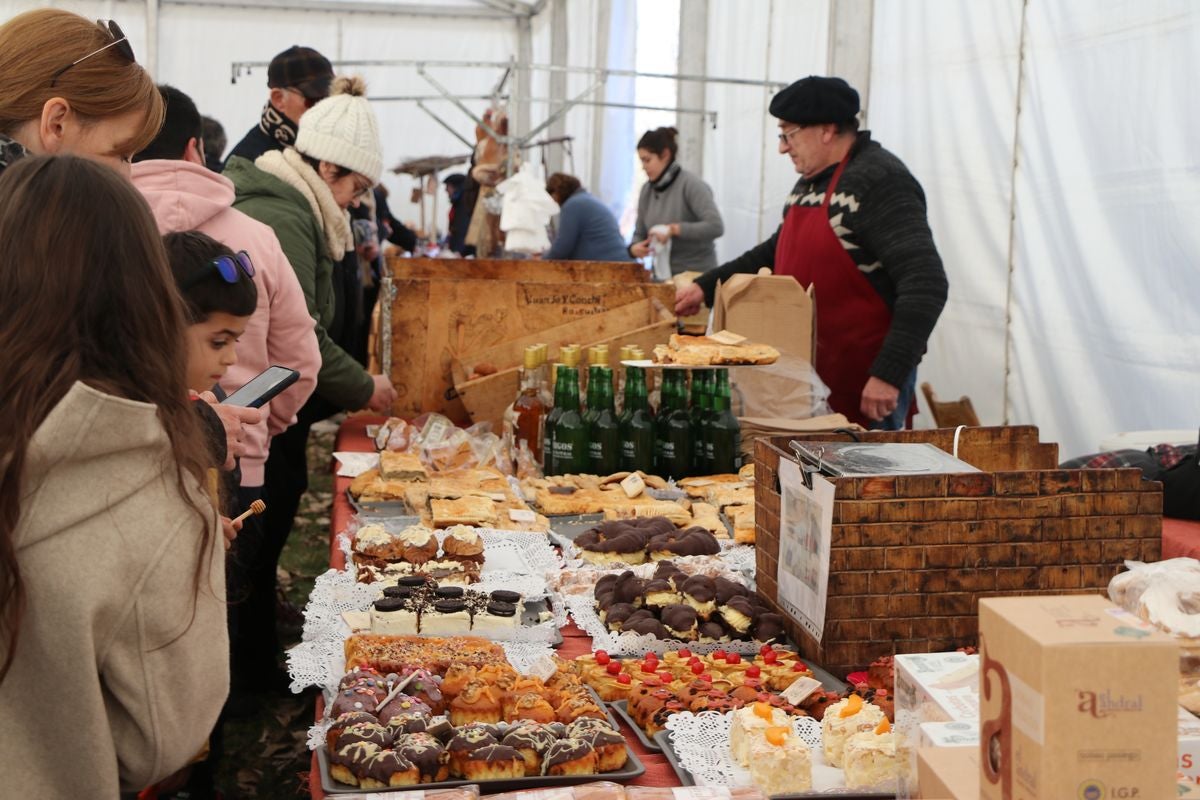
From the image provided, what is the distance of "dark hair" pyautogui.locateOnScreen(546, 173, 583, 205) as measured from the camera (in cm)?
980

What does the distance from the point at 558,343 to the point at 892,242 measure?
1261 millimetres

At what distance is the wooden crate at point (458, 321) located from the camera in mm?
4711

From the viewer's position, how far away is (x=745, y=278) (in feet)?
14.4

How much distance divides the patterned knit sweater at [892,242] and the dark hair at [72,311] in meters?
3.21

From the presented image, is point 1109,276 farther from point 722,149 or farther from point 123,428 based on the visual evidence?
point 722,149

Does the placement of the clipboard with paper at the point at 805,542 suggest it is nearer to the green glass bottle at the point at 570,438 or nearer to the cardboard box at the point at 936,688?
the cardboard box at the point at 936,688

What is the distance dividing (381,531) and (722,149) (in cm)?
800

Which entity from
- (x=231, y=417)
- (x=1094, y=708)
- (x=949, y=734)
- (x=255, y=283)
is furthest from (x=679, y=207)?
(x=1094, y=708)

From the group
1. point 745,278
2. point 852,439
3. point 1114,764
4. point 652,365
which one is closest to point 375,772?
point 1114,764

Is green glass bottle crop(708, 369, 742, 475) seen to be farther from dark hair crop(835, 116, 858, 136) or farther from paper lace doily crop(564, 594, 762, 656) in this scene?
paper lace doily crop(564, 594, 762, 656)

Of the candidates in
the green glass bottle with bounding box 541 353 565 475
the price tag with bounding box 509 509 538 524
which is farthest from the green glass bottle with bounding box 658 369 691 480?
the price tag with bounding box 509 509 538 524

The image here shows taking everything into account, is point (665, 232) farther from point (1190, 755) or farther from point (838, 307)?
point (1190, 755)

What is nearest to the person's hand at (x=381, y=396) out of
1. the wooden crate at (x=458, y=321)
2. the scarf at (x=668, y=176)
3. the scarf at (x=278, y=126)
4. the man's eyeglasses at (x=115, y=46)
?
the wooden crate at (x=458, y=321)

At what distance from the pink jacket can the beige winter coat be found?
1590 millimetres
